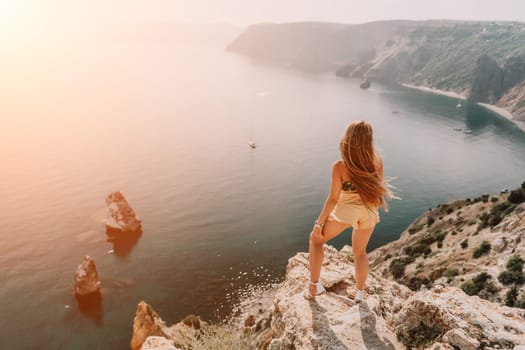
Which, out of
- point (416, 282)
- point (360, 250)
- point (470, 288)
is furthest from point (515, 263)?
point (360, 250)

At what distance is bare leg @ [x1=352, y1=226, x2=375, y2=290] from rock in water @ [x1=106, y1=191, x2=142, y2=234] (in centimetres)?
4879

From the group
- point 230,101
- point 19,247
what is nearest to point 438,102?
point 230,101

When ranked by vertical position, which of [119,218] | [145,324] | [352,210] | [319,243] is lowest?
[119,218]

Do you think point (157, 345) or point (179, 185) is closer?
point (157, 345)

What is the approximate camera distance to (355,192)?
676cm

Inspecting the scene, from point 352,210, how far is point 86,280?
130 feet

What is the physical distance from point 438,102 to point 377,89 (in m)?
39.9

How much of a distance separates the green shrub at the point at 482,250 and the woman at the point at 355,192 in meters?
23.9

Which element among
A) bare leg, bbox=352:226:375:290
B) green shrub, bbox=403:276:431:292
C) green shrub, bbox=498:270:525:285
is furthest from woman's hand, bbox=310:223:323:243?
green shrub, bbox=403:276:431:292

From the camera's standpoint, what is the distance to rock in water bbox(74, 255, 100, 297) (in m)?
38.3

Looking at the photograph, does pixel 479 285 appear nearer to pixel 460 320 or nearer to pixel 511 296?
pixel 511 296

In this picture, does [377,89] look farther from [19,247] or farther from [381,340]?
[381,340]

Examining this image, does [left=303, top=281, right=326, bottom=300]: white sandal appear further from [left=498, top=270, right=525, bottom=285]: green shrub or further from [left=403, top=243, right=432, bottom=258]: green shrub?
[left=403, top=243, right=432, bottom=258]: green shrub

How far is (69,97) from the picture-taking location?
5600 inches
